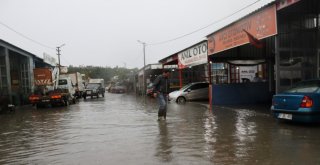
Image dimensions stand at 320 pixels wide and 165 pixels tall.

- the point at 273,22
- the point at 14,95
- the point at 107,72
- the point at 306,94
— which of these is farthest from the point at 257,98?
the point at 107,72

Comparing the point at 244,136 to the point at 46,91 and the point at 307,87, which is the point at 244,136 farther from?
the point at 46,91

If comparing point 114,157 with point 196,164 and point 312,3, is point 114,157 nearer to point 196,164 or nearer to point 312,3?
point 196,164

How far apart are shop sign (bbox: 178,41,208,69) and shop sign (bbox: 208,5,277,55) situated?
3.80 ft

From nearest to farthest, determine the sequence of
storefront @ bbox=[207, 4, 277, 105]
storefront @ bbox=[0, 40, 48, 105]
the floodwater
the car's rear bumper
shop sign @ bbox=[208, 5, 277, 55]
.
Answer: the floodwater
the car's rear bumper
shop sign @ bbox=[208, 5, 277, 55]
storefront @ bbox=[207, 4, 277, 105]
storefront @ bbox=[0, 40, 48, 105]

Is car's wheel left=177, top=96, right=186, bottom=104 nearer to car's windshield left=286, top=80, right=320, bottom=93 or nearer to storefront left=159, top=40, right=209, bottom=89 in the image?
storefront left=159, top=40, right=209, bottom=89

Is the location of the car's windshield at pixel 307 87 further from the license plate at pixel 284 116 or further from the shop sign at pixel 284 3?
the shop sign at pixel 284 3

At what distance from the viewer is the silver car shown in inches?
918

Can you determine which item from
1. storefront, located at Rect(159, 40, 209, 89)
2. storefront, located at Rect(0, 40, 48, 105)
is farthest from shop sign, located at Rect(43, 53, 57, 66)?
storefront, located at Rect(159, 40, 209, 89)

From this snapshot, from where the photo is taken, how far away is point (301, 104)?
378 inches

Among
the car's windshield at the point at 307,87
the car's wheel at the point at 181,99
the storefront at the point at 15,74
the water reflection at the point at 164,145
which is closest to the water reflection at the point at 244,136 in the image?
the water reflection at the point at 164,145

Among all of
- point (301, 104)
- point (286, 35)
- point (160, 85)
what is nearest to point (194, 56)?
point (286, 35)

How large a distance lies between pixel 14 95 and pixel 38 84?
2696 millimetres

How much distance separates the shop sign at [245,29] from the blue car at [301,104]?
229 cm

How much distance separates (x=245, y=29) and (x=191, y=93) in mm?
10446
